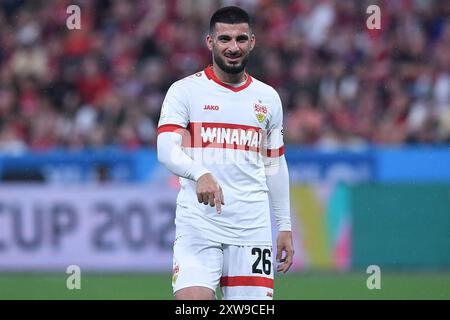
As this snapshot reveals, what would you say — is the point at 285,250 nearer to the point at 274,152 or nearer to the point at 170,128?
the point at 274,152

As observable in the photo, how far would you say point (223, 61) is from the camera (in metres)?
7.23

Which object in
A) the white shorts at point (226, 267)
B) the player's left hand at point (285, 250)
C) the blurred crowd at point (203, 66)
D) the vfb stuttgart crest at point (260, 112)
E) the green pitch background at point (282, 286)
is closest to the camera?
the white shorts at point (226, 267)

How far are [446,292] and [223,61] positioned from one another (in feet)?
19.9

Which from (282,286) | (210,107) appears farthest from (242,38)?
(282,286)

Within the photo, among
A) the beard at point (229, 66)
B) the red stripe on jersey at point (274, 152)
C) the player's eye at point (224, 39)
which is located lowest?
the red stripe on jersey at point (274, 152)

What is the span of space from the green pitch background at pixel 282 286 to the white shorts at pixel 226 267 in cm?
474

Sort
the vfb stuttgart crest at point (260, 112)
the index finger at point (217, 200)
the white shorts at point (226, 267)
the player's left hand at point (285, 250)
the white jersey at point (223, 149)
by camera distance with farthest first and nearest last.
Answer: the player's left hand at point (285, 250), the vfb stuttgart crest at point (260, 112), the white jersey at point (223, 149), the white shorts at point (226, 267), the index finger at point (217, 200)

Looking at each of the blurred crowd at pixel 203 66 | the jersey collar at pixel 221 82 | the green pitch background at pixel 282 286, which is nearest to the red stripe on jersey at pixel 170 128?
the jersey collar at pixel 221 82

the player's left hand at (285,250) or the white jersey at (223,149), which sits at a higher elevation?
the white jersey at (223,149)

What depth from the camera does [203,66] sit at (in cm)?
1950

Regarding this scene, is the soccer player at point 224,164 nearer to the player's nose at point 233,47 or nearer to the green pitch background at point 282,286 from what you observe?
the player's nose at point 233,47

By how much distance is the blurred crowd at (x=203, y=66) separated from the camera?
1812 centimetres

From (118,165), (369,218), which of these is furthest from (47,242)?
(369,218)

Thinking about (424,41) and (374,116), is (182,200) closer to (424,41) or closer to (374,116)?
(374,116)
